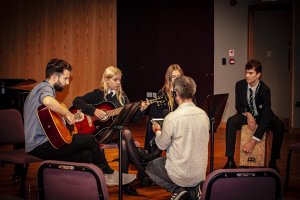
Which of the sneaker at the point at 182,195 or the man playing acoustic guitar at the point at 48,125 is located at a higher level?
the man playing acoustic guitar at the point at 48,125

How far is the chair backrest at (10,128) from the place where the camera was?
539cm

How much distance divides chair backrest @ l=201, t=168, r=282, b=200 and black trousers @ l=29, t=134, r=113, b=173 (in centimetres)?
210

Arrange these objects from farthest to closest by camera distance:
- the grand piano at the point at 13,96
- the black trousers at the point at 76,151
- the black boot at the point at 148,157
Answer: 1. the grand piano at the point at 13,96
2. the black boot at the point at 148,157
3. the black trousers at the point at 76,151

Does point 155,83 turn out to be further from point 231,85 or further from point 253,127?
point 253,127

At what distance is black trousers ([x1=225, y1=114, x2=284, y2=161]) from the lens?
6438mm

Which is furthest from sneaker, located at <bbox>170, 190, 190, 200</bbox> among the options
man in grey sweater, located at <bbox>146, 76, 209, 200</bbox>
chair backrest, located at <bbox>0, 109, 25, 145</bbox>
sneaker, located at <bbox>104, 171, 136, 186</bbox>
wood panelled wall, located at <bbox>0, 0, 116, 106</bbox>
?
wood panelled wall, located at <bbox>0, 0, 116, 106</bbox>

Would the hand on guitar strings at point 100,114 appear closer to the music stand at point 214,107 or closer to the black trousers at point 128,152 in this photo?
the black trousers at point 128,152

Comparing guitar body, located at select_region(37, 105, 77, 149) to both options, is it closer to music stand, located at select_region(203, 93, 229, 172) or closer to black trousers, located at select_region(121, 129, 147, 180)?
black trousers, located at select_region(121, 129, 147, 180)

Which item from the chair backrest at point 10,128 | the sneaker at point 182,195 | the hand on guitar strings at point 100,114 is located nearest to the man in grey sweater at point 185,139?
the sneaker at point 182,195

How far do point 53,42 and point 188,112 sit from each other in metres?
5.05

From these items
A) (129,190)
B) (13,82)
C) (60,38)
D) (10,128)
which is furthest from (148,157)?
(60,38)

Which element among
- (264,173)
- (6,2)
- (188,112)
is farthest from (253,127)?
(6,2)

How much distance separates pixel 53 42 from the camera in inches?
346

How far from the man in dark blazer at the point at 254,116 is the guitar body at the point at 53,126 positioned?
2367mm
